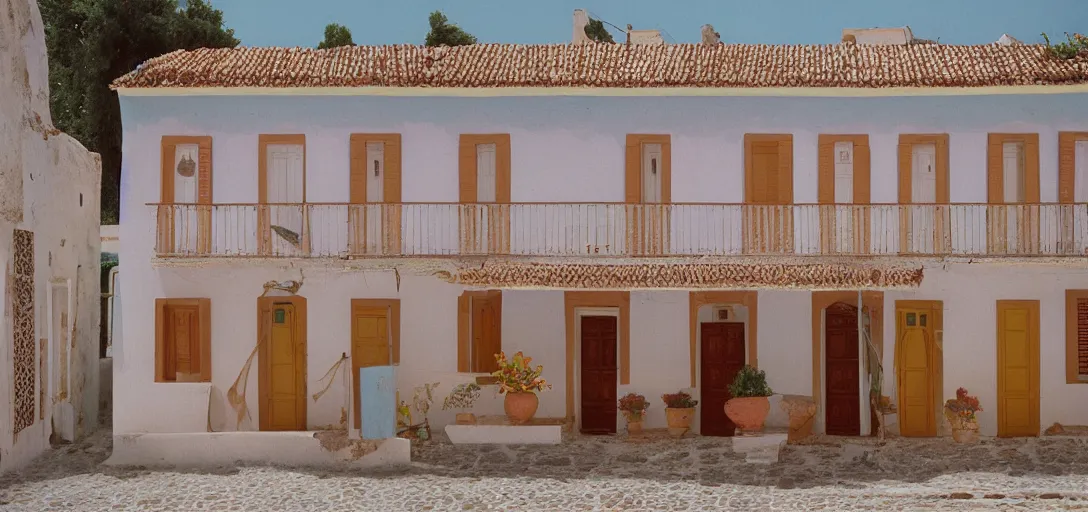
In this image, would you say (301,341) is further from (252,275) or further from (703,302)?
(703,302)

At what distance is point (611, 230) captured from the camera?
20.6m

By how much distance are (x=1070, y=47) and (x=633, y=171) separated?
23.7 feet

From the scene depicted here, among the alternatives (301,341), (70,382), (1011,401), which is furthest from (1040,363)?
(70,382)

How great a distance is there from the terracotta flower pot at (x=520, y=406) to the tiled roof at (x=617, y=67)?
4793 millimetres

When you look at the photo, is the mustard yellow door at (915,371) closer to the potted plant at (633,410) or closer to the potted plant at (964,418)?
the potted plant at (964,418)

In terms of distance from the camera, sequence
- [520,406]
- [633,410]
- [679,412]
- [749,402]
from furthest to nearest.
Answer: [633,410], [679,412], [520,406], [749,402]

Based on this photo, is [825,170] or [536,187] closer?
[825,170]

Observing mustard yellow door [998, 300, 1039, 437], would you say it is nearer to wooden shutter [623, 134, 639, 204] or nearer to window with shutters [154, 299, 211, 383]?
wooden shutter [623, 134, 639, 204]

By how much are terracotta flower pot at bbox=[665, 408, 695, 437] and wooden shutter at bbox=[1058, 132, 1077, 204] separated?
264 inches

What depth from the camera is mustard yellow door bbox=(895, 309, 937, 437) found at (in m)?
20.9

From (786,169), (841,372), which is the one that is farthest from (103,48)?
(841,372)

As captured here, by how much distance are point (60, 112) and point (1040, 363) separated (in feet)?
78.8

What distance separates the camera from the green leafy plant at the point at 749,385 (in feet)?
65.4

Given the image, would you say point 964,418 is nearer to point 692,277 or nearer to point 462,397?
point 692,277
